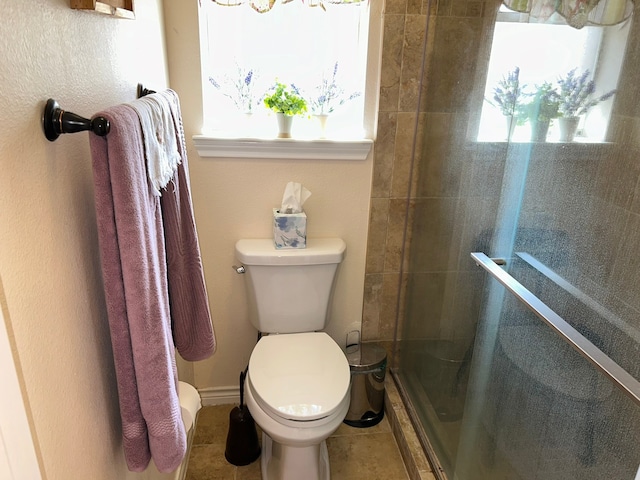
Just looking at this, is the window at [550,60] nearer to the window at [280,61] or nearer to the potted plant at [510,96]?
the potted plant at [510,96]

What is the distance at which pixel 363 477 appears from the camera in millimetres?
1872

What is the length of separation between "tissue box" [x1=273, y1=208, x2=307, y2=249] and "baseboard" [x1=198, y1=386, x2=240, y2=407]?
776mm

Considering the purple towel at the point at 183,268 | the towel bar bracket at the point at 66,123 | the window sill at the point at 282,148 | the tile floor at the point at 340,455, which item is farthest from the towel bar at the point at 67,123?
the tile floor at the point at 340,455

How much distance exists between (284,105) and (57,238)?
3.84ft

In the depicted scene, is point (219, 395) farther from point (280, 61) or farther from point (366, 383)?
point (280, 61)

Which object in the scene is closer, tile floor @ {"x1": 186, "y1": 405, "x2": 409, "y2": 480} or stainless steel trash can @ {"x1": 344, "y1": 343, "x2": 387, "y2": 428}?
tile floor @ {"x1": 186, "y1": 405, "x2": 409, "y2": 480}

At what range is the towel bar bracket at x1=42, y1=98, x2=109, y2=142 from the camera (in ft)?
2.51

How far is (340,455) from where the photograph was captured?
77.6 inches

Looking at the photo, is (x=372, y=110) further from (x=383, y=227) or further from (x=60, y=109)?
(x=60, y=109)

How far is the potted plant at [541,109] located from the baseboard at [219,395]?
165 centimetres

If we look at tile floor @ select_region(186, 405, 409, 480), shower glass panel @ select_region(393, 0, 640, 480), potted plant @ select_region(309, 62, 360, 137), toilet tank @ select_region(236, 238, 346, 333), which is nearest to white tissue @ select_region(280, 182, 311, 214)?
toilet tank @ select_region(236, 238, 346, 333)

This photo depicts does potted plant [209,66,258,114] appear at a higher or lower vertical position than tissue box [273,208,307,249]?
higher

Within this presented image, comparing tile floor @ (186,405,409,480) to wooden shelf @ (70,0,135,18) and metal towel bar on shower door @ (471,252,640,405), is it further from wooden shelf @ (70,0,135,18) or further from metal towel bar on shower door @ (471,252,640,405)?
wooden shelf @ (70,0,135,18)

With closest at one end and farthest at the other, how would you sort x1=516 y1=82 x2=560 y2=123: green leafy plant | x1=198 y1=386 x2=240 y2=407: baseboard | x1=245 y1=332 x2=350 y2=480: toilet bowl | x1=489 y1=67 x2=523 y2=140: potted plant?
1. x1=516 y1=82 x2=560 y2=123: green leafy plant
2. x1=489 y1=67 x2=523 y2=140: potted plant
3. x1=245 y1=332 x2=350 y2=480: toilet bowl
4. x1=198 y1=386 x2=240 y2=407: baseboard
